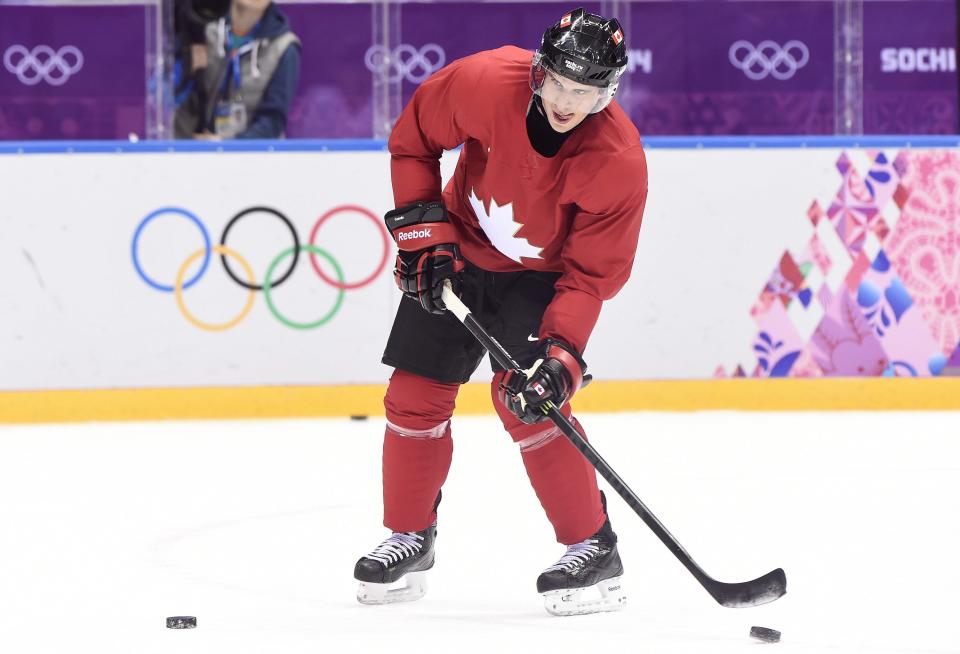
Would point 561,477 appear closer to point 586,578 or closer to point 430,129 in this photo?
point 586,578

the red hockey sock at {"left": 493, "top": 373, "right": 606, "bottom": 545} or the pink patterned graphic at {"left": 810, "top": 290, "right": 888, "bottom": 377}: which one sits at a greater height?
the red hockey sock at {"left": 493, "top": 373, "right": 606, "bottom": 545}

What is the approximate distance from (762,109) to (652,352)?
1.26 m

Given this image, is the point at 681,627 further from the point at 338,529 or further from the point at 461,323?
the point at 338,529

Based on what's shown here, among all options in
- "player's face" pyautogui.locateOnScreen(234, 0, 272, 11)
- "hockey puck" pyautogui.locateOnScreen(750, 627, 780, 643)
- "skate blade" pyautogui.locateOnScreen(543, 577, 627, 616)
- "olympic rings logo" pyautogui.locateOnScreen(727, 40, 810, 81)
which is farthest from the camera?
"olympic rings logo" pyautogui.locateOnScreen(727, 40, 810, 81)

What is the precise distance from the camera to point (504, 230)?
2.70 meters

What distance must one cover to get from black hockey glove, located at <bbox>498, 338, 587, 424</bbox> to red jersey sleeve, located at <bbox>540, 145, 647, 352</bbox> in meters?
0.03

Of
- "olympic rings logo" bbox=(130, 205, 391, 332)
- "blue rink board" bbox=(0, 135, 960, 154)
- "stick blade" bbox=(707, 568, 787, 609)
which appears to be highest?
"blue rink board" bbox=(0, 135, 960, 154)

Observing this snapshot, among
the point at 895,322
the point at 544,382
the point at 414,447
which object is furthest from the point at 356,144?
the point at 544,382

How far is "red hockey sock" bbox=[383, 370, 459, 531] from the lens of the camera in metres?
2.75

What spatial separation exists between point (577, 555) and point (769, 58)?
3.86 metres

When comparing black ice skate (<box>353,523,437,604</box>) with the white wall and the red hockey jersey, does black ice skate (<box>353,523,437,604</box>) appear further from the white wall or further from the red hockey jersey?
the white wall

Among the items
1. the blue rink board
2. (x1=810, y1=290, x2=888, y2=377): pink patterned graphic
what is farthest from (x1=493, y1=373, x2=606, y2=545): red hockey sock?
(x1=810, y1=290, x2=888, y2=377): pink patterned graphic

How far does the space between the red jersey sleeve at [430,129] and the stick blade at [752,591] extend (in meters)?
0.90

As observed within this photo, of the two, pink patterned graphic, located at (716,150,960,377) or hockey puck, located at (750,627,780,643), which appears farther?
pink patterned graphic, located at (716,150,960,377)
